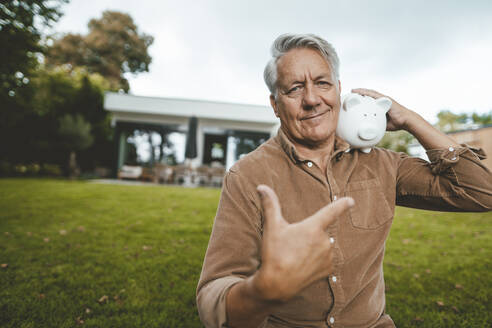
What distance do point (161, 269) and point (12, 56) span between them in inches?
279

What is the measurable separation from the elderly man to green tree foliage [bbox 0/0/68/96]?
261 inches

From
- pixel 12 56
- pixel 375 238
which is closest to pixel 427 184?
pixel 375 238

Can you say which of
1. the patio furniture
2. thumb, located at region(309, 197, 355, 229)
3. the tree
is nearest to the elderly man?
thumb, located at region(309, 197, 355, 229)

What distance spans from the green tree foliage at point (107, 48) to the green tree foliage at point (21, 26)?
2206cm

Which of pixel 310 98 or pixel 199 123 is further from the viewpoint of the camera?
pixel 199 123

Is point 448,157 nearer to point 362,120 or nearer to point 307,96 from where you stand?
point 362,120

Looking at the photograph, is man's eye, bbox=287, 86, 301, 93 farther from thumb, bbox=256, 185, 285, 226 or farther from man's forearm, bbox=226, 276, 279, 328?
man's forearm, bbox=226, 276, 279, 328

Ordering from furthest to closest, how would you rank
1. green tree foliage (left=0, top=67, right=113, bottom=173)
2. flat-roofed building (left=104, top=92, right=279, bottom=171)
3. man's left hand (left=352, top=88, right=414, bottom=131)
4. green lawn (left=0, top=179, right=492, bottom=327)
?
1. flat-roofed building (left=104, top=92, right=279, bottom=171)
2. green tree foliage (left=0, top=67, right=113, bottom=173)
3. green lawn (left=0, top=179, right=492, bottom=327)
4. man's left hand (left=352, top=88, right=414, bottom=131)

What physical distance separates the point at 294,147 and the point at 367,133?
41 centimetres

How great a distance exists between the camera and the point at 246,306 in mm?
732

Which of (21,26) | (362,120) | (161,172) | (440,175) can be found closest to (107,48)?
(161,172)

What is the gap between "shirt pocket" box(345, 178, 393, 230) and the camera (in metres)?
1.28

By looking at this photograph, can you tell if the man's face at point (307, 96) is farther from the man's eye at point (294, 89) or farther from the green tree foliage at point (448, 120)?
the green tree foliage at point (448, 120)

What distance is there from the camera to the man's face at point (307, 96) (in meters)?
1.35
